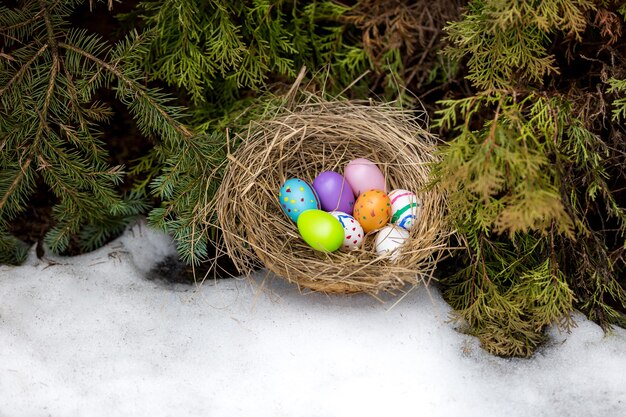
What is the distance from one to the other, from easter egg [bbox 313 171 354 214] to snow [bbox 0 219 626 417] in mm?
423

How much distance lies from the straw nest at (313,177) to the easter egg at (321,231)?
2.7 inches

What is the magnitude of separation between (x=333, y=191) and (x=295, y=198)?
206 millimetres

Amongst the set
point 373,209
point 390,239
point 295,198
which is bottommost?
point 390,239

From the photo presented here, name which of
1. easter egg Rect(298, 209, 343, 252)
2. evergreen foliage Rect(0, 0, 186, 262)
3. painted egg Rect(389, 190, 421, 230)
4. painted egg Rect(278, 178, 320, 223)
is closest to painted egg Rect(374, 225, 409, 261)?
painted egg Rect(389, 190, 421, 230)

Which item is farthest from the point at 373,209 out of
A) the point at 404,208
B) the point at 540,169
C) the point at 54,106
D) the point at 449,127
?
the point at 54,106

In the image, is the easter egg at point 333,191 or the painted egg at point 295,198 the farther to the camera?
the easter egg at point 333,191

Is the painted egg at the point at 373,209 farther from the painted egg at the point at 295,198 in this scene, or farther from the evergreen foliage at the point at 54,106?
the evergreen foliage at the point at 54,106

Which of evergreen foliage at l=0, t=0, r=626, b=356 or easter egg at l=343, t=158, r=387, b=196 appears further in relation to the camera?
easter egg at l=343, t=158, r=387, b=196

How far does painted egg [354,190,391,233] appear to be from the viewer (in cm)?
265

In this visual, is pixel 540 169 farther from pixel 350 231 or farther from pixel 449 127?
pixel 350 231

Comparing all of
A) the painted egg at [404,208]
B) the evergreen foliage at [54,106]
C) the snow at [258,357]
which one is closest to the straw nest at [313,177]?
the painted egg at [404,208]

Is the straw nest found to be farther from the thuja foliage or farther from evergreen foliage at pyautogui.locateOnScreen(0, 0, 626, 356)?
the thuja foliage

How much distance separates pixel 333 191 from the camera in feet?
9.07

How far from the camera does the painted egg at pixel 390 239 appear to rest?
8.42 feet
